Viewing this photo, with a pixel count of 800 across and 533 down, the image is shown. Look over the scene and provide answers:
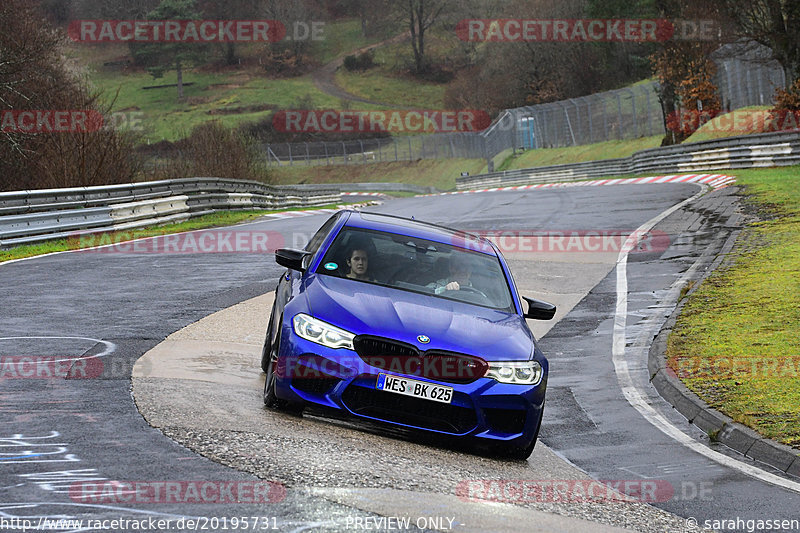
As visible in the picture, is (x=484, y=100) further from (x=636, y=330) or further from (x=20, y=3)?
(x=636, y=330)

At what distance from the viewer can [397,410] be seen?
7.48 metres

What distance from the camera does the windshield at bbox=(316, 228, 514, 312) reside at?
8.82 m

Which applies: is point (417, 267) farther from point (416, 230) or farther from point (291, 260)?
point (291, 260)

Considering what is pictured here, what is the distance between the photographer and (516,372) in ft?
25.5

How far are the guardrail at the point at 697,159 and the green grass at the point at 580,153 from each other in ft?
19.9

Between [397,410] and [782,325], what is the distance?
6.91m

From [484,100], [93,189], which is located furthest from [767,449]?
[484,100]

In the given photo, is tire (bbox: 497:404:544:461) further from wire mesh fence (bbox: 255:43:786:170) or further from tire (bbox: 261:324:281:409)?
wire mesh fence (bbox: 255:43:786:170)

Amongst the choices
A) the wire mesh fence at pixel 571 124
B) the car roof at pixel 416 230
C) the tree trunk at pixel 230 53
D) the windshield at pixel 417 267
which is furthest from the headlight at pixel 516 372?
the tree trunk at pixel 230 53

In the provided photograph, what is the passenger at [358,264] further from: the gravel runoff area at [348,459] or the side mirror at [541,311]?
the side mirror at [541,311]

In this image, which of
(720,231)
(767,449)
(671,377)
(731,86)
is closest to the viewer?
(767,449)

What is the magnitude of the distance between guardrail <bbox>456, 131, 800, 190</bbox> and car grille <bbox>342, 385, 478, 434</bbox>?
31927 millimetres

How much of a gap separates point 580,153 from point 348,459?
6072 cm

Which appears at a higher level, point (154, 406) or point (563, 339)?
point (154, 406)
